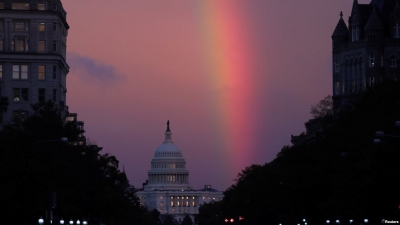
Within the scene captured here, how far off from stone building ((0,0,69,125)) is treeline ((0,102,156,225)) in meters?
21.6

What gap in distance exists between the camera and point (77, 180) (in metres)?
116

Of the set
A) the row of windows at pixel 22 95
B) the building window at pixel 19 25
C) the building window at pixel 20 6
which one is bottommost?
the row of windows at pixel 22 95

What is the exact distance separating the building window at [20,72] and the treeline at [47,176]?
23.0 m

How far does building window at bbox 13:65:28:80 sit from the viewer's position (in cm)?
15788

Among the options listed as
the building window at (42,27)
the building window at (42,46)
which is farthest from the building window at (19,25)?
the building window at (42,46)

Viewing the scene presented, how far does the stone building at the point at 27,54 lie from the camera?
156 m

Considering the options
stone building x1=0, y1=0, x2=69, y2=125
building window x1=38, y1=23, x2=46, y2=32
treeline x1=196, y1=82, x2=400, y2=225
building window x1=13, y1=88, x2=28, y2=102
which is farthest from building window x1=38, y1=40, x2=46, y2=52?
treeline x1=196, y1=82, x2=400, y2=225

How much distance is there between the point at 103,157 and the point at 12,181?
55.8 m

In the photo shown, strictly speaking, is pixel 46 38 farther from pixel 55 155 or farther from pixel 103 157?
pixel 55 155

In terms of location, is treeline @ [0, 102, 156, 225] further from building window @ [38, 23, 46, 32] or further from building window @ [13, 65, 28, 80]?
building window @ [38, 23, 46, 32]

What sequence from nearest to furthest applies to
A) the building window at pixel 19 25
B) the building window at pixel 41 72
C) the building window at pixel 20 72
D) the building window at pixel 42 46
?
the building window at pixel 19 25, the building window at pixel 20 72, the building window at pixel 42 46, the building window at pixel 41 72

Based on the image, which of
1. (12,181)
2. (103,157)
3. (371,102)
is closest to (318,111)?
(103,157)

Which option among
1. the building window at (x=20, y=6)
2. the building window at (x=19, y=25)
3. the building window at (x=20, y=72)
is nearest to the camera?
the building window at (x=20, y=6)

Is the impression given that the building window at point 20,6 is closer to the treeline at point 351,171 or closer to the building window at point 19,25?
the building window at point 19,25
